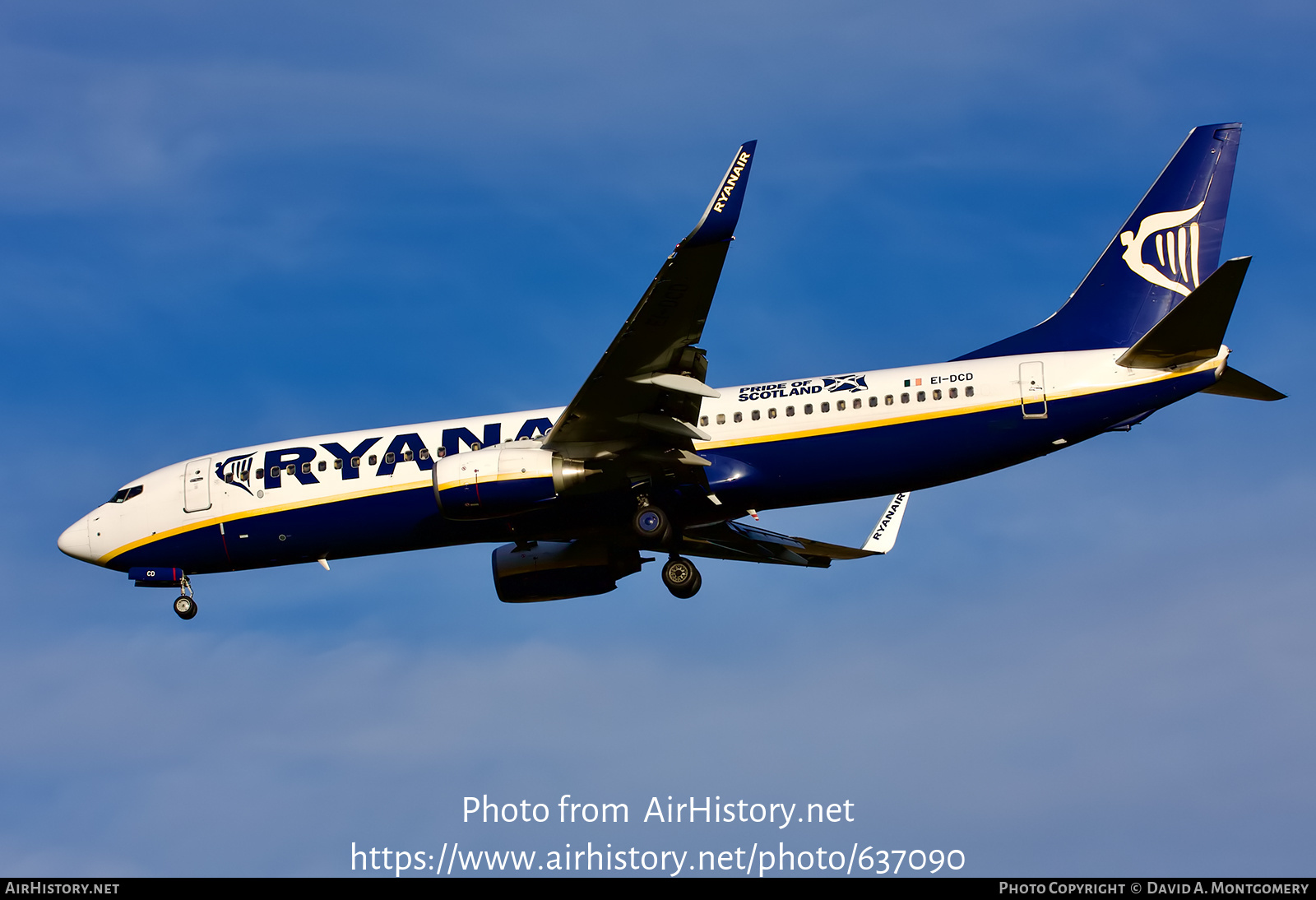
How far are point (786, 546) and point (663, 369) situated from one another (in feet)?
31.5

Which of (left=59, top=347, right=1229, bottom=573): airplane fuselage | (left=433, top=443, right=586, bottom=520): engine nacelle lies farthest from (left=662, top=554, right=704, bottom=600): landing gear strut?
(left=433, top=443, right=586, bottom=520): engine nacelle

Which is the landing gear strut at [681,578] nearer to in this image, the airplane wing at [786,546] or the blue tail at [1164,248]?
the airplane wing at [786,546]

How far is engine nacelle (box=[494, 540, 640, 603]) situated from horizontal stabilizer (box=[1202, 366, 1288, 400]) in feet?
43.9

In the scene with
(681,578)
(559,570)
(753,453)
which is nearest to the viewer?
(753,453)

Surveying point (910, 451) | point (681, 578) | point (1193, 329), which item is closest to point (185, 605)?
point (681, 578)

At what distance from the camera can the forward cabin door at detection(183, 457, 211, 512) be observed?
32.5 metres

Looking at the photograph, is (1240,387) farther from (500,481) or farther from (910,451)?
(500,481)

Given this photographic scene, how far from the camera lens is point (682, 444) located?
1147 inches

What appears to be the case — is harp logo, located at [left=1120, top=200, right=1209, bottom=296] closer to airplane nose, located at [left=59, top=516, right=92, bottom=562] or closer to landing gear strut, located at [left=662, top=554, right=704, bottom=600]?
landing gear strut, located at [left=662, top=554, right=704, bottom=600]

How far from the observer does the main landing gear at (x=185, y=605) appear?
3281 centimetres

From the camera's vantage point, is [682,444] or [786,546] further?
[786,546]

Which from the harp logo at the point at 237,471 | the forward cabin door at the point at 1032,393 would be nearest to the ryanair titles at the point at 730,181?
the forward cabin door at the point at 1032,393

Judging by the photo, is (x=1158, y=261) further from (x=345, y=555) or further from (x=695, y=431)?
(x=345, y=555)
